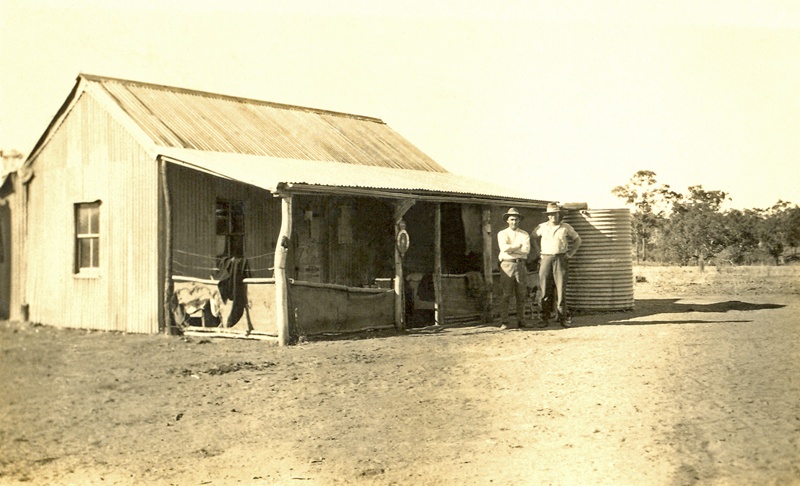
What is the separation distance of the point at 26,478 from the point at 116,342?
20.5 feet

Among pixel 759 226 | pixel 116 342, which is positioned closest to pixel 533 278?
pixel 116 342

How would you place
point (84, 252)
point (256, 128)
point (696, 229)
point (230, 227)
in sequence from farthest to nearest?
point (696, 229) < point (256, 128) < point (230, 227) < point (84, 252)

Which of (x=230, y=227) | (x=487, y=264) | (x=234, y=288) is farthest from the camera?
(x=487, y=264)

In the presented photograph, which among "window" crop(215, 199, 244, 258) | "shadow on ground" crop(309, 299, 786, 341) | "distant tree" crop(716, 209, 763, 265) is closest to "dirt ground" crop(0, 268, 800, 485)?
"shadow on ground" crop(309, 299, 786, 341)

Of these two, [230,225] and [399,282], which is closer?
[399,282]

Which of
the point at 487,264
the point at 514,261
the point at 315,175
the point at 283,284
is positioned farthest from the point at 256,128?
the point at 514,261

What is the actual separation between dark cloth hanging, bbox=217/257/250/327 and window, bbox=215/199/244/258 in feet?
6.38

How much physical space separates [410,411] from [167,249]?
6817 millimetres

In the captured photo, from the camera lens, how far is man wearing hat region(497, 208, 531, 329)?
12.4 meters

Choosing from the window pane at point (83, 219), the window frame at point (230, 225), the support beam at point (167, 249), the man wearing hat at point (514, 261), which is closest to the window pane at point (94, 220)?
the window pane at point (83, 219)

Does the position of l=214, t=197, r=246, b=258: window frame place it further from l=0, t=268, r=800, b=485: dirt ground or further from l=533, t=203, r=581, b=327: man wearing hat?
l=533, t=203, r=581, b=327: man wearing hat

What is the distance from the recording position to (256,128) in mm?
15461

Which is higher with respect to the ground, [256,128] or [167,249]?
[256,128]

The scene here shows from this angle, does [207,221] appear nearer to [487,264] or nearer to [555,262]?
[487,264]
